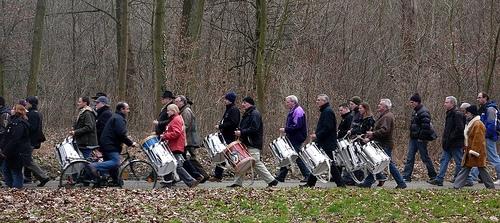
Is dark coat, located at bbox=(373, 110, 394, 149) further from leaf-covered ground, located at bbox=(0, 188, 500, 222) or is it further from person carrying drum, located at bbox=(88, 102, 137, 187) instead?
person carrying drum, located at bbox=(88, 102, 137, 187)

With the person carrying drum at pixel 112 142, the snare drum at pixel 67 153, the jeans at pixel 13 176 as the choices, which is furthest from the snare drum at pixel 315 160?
the jeans at pixel 13 176

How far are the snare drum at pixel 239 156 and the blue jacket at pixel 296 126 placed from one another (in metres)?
1.40

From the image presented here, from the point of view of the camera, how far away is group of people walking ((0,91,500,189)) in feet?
57.1

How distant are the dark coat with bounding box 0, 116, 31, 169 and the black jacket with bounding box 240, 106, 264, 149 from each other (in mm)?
4556

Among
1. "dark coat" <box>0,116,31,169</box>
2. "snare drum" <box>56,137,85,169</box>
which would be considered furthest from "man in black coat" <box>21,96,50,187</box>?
"snare drum" <box>56,137,85,169</box>

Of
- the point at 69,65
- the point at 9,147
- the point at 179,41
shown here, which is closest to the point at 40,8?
the point at 179,41

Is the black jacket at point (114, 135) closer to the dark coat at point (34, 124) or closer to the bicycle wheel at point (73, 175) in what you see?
the bicycle wheel at point (73, 175)

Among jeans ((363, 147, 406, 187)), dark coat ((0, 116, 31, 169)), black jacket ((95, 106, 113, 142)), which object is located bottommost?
jeans ((363, 147, 406, 187))

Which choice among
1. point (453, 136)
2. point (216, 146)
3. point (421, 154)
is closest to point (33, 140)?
point (216, 146)

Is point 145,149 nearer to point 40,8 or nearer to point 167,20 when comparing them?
point 40,8

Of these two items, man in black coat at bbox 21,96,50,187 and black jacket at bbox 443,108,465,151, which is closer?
man in black coat at bbox 21,96,50,187

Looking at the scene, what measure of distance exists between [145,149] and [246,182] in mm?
3231

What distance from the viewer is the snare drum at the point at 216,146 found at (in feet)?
59.3

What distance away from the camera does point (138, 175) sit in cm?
1870
